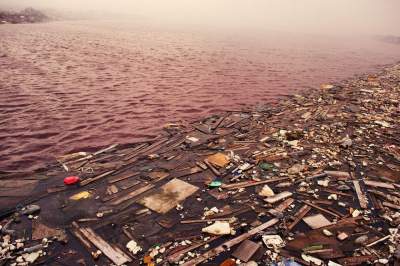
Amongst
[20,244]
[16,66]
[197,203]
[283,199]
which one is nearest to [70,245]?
[20,244]

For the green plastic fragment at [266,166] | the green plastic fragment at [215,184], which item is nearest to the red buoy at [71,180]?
the green plastic fragment at [215,184]

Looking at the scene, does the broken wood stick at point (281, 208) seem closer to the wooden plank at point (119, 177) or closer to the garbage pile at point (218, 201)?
the garbage pile at point (218, 201)

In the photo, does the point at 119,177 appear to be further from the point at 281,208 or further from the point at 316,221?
the point at 316,221

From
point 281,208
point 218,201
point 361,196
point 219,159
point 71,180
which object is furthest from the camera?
point 219,159

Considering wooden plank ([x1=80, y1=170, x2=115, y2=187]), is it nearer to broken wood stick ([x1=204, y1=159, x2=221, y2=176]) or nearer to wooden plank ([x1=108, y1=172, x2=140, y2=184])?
wooden plank ([x1=108, y1=172, x2=140, y2=184])

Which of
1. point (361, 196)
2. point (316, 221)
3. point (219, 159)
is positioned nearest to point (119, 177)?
point (219, 159)

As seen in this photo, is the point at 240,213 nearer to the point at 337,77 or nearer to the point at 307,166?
the point at 307,166
